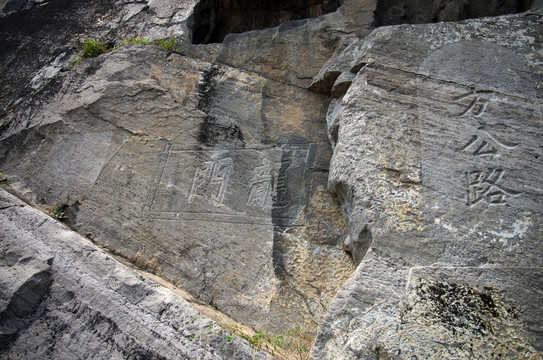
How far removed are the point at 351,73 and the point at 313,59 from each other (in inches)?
27.6

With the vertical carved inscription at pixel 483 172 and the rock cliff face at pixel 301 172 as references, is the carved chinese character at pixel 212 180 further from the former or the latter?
the vertical carved inscription at pixel 483 172

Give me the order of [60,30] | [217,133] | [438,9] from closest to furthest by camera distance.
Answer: [217,133], [438,9], [60,30]

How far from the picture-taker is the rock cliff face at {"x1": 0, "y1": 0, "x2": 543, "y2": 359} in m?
2.22

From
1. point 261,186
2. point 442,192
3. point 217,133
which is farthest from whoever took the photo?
point 217,133

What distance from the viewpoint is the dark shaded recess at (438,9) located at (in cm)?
389

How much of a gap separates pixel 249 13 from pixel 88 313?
3.98 metres

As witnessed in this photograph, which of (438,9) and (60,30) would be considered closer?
(438,9)

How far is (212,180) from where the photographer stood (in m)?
3.36

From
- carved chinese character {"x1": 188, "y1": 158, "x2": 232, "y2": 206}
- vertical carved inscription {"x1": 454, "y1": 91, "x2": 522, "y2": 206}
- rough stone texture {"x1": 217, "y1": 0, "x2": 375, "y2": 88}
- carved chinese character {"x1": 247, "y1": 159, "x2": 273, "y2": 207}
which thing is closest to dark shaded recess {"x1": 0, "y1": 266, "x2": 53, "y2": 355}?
carved chinese character {"x1": 188, "y1": 158, "x2": 232, "y2": 206}

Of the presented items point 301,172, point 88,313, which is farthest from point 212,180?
point 88,313

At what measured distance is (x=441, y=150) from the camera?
2648 millimetres

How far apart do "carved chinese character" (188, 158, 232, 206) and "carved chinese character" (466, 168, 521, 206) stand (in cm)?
184

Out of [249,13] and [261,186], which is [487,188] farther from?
[249,13]

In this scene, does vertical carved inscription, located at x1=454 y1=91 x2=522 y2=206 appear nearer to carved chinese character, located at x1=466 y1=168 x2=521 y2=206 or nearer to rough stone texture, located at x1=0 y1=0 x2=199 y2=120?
carved chinese character, located at x1=466 y1=168 x2=521 y2=206
